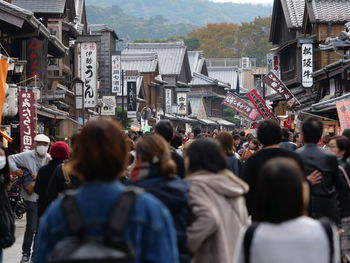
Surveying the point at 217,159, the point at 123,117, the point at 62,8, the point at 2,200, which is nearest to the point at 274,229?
the point at 217,159

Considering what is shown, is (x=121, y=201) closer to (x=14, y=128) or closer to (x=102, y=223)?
(x=102, y=223)

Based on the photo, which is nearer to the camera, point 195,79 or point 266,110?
point 266,110

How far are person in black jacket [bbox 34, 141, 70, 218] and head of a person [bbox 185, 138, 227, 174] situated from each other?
388 cm

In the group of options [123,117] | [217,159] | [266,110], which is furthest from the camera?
[123,117]

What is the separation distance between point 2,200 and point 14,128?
17160mm

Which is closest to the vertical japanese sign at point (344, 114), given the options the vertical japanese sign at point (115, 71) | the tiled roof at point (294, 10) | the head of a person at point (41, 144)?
the head of a person at point (41, 144)

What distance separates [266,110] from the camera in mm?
41562

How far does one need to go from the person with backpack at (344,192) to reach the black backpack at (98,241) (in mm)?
5355

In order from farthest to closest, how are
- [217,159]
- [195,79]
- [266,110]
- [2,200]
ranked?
[195,79]
[266,110]
[2,200]
[217,159]

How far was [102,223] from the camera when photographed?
3.96 metres

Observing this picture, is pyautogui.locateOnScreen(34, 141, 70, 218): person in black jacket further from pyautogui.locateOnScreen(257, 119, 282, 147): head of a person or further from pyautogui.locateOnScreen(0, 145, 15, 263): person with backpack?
pyautogui.locateOnScreen(257, 119, 282, 147): head of a person

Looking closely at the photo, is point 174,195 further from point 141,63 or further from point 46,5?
point 141,63

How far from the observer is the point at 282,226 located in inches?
170

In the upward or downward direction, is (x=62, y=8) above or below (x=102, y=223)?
above
